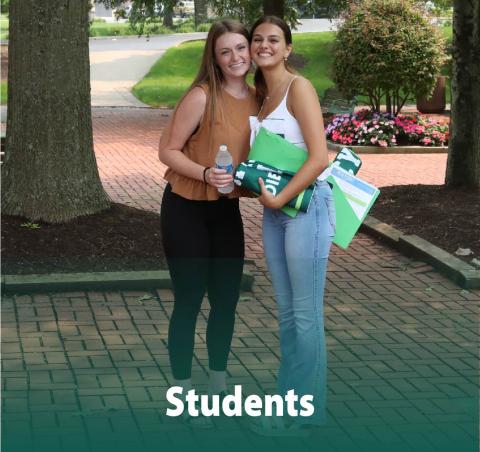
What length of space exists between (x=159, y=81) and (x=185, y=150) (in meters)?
26.8

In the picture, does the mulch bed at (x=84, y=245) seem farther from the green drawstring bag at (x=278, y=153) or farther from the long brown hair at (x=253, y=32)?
the green drawstring bag at (x=278, y=153)

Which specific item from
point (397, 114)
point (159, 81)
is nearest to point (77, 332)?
point (397, 114)

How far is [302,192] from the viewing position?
453 centimetres

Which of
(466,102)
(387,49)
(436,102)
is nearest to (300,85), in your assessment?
(466,102)

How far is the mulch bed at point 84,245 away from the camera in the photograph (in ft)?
25.8

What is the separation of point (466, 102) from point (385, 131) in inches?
265

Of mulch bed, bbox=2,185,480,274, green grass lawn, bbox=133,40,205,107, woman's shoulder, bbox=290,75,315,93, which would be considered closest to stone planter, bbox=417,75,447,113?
green grass lawn, bbox=133,40,205,107

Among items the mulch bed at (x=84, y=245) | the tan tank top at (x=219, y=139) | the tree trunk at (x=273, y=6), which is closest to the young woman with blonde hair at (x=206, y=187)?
the tan tank top at (x=219, y=139)

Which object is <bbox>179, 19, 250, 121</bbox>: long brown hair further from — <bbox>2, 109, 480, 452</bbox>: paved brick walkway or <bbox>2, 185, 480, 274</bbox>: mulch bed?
<bbox>2, 185, 480, 274</bbox>: mulch bed

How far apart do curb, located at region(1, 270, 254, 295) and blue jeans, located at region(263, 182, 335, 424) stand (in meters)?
2.88

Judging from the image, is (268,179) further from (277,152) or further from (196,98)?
(196,98)

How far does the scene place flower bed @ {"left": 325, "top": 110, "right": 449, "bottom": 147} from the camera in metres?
17.6

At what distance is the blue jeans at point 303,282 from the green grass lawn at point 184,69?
21768mm

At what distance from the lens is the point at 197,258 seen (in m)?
4.85
